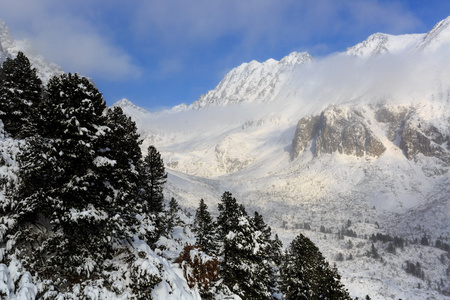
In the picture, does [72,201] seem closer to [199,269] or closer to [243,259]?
[199,269]

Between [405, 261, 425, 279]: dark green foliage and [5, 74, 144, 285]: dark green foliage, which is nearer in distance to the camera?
[5, 74, 144, 285]: dark green foliage

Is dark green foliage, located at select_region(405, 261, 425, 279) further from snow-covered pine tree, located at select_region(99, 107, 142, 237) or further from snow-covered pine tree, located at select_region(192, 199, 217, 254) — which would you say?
snow-covered pine tree, located at select_region(99, 107, 142, 237)

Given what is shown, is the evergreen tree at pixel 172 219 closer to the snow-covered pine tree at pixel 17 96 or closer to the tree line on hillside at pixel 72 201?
the snow-covered pine tree at pixel 17 96

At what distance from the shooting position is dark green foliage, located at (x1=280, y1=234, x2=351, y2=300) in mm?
30859

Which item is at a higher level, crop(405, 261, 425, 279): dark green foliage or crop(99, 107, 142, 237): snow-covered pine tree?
crop(99, 107, 142, 237): snow-covered pine tree

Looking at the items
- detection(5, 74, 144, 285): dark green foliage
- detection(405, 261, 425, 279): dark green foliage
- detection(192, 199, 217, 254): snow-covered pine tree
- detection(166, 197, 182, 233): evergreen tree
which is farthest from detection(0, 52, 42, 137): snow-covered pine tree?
detection(405, 261, 425, 279): dark green foliage

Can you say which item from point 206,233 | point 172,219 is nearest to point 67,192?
point 206,233

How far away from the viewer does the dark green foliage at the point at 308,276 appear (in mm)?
30859

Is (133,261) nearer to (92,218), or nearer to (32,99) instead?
(92,218)

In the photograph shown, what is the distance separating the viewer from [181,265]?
20.8 meters

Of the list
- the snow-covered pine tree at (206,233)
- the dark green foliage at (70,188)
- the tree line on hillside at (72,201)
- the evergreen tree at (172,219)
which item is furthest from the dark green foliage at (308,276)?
the evergreen tree at (172,219)

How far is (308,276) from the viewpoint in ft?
107

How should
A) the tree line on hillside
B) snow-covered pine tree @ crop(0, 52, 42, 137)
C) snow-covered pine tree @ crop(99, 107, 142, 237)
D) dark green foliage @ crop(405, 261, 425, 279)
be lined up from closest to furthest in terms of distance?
the tree line on hillside, snow-covered pine tree @ crop(99, 107, 142, 237), snow-covered pine tree @ crop(0, 52, 42, 137), dark green foliage @ crop(405, 261, 425, 279)

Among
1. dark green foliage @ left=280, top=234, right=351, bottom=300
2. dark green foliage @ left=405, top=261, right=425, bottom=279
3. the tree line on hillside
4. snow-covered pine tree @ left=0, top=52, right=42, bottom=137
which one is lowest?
dark green foliage @ left=405, top=261, right=425, bottom=279
